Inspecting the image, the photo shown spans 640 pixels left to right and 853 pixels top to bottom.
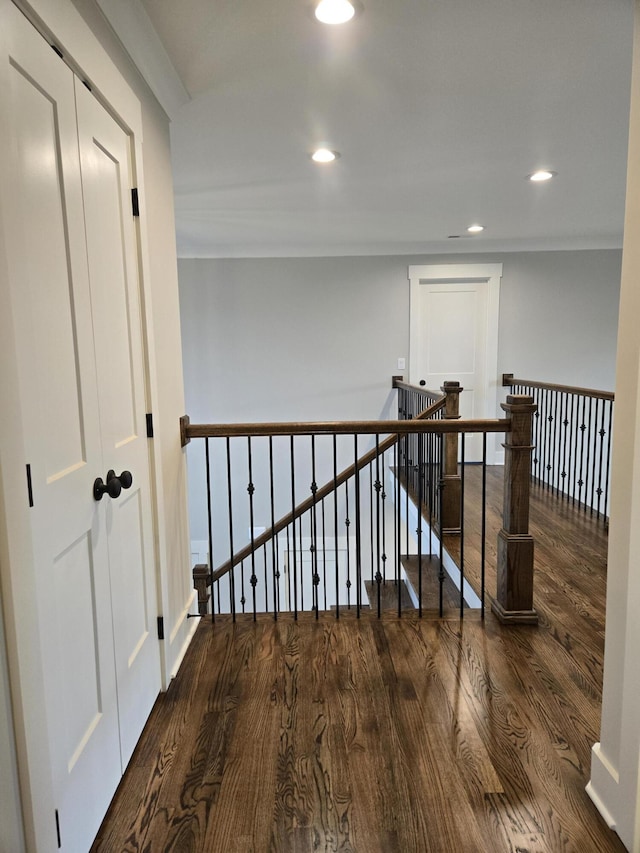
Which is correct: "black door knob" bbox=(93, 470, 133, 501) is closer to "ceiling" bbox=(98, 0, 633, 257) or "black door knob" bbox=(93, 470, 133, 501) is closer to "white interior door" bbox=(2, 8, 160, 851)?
"white interior door" bbox=(2, 8, 160, 851)

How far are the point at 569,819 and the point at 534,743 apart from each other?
26 cm

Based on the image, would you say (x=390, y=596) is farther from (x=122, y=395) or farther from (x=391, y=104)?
(x=391, y=104)

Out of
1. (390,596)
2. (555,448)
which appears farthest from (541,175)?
(390,596)

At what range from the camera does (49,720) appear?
1.08 meters

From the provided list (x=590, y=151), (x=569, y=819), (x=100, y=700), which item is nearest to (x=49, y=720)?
(x=100, y=700)

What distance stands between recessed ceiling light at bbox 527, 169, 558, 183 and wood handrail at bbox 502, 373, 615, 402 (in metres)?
1.45

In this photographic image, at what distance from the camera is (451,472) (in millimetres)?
3588

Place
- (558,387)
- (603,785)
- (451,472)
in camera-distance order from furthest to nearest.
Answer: (558,387)
(451,472)
(603,785)

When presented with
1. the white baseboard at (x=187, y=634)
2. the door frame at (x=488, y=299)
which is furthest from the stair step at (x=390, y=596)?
Result: the door frame at (x=488, y=299)

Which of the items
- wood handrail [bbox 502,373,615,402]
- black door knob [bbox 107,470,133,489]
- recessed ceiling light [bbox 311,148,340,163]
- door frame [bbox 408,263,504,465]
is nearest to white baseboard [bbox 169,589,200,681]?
black door knob [bbox 107,470,133,489]

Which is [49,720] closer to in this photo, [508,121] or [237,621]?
[237,621]

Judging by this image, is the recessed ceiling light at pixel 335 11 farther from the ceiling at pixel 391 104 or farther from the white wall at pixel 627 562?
the white wall at pixel 627 562

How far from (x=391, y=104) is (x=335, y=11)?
668 millimetres

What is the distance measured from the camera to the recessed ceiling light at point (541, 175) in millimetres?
3051
